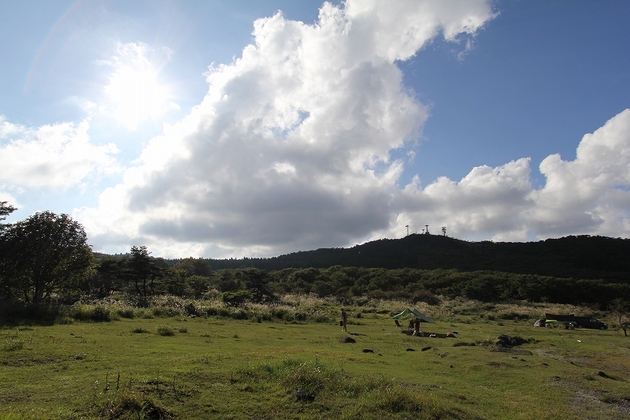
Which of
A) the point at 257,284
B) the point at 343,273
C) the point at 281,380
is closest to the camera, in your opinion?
the point at 281,380

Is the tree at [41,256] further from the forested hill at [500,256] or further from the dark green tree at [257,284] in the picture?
the forested hill at [500,256]

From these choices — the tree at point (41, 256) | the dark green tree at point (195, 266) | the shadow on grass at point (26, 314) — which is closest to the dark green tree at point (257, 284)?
the tree at point (41, 256)

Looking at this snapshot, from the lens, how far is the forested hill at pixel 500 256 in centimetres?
11080

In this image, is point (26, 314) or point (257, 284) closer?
point (26, 314)

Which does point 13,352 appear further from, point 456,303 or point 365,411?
point 456,303

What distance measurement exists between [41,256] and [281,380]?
1285 inches

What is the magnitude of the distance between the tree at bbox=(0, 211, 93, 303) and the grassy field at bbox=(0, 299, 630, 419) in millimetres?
16253

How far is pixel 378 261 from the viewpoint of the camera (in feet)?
470

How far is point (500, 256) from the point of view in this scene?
130m

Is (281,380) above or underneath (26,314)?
underneath

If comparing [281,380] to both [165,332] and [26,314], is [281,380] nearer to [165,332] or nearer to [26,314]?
[165,332]

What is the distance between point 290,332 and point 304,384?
17950 millimetres

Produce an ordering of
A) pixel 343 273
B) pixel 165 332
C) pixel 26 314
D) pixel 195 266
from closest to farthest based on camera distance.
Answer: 1. pixel 165 332
2. pixel 26 314
3. pixel 343 273
4. pixel 195 266

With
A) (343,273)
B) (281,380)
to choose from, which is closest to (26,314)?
(281,380)
